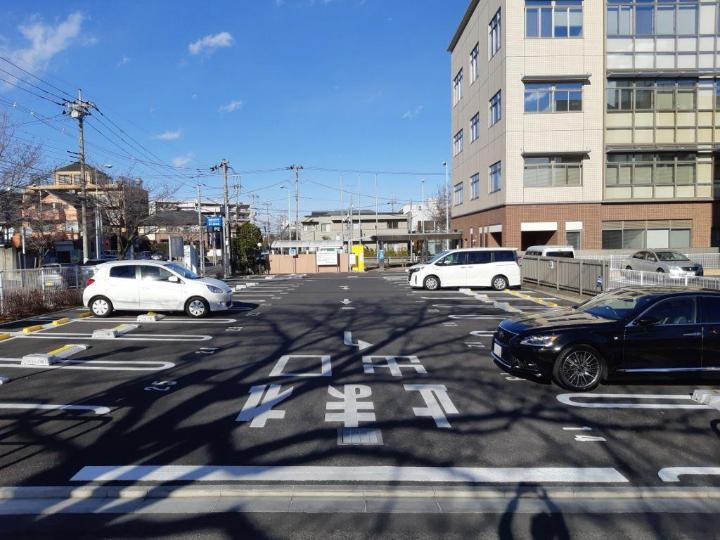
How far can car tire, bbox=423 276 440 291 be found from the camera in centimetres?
2236

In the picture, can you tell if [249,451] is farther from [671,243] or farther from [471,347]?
[671,243]

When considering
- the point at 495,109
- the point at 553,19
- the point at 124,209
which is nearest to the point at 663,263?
the point at 495,109

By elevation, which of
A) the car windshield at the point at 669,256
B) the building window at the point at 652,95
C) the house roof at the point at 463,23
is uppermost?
the house roof at the point at 463,23

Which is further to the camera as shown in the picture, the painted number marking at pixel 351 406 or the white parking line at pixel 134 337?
the white parking line at pixel 134 337

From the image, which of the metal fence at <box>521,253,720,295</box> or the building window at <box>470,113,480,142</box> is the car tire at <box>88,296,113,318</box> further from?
the building window at <box>470,113,480,142</box>

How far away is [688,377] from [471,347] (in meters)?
3.82

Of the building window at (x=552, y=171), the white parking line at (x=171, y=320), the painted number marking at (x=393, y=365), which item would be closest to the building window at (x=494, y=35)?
the building window at (x=552, y=171)

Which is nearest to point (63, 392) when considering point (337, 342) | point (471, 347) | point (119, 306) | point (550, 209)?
point (337, 342)

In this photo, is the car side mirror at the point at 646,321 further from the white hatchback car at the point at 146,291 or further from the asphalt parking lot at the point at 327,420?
the white hatchback car at the point at 146,291

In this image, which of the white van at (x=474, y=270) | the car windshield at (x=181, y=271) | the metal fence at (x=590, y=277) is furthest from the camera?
the white van at (x=474, y=270)

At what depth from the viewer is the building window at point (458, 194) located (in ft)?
149

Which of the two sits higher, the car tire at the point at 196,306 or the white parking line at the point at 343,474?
the car tire at the point at 196,306

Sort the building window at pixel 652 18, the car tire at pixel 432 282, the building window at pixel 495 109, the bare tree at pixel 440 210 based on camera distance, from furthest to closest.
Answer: the bare tree at pixel 440 210 → the building window at pixel 495 109 → the building window at pixel 652 18 → the car tire at pixel 432 282

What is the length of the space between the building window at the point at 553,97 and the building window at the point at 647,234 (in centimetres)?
711
